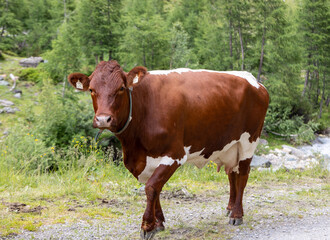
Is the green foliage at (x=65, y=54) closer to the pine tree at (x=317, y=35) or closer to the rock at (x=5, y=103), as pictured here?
the rock at (x=5, y=103)

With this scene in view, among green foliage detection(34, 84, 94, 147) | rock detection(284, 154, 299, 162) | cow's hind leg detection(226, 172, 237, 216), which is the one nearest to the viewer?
cow's hind leg detection(226, 172, 237, 216)

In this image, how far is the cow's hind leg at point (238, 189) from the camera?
16.9ft

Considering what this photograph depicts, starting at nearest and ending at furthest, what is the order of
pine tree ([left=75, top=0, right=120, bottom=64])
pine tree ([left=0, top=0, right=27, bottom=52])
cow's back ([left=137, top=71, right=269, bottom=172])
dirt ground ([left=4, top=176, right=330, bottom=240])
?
cow's back ([left=137, top=71, right=269, bottom=172]), dirt ground ([left=4, top=176, right=330, bottom=240]), pine tree ([left=75, top=0, right=120, bottom=64]), pine tree ([left=0, top=0, right=27, bottom=52])

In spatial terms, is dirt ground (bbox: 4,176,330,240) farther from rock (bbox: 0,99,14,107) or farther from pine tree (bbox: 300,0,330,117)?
pine tree (bbox: 300,0,330,117)

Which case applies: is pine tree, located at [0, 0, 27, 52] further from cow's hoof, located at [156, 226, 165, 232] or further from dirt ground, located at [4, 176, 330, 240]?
cow's hoof, located at [156, 226, 165, 232]

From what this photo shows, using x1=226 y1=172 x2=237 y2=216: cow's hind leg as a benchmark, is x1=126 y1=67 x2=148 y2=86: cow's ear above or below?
Result: above

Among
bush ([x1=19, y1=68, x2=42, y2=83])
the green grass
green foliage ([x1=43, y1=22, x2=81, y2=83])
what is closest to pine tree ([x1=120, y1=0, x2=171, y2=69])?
green foliage ([x1=43, y1=22, x2=81, y2=83])

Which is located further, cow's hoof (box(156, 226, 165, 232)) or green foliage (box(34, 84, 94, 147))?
green foliage (box(34, 84, 94, 147))

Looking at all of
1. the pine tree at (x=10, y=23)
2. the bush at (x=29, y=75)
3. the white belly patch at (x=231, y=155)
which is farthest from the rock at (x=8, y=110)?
the white belly patch at (x=231, y=155)

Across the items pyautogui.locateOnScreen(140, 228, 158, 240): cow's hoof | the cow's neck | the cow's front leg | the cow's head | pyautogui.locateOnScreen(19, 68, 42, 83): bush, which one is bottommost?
pyautogui.locateOnScreen(19, 68, 42, 83): bush

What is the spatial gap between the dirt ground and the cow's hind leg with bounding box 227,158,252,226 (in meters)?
0.13

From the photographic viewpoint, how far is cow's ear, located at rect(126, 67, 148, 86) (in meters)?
4.00

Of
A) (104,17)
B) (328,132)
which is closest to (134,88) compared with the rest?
(104,17)

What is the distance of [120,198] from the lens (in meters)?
6.20
